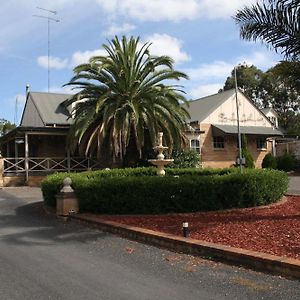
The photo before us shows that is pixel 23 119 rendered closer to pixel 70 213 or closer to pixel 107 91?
pixel 107 91

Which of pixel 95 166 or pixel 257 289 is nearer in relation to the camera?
pixel 257 289

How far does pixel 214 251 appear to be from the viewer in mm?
7512

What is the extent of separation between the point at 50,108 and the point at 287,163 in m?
17.6

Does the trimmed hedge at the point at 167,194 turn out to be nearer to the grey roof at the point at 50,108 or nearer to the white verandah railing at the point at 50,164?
the white verandah railing at the point at 50,164

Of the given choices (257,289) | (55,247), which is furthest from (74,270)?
(257,289)

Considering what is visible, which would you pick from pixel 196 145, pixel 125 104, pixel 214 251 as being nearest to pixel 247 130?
pixel 196 145

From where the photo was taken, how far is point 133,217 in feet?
37.7

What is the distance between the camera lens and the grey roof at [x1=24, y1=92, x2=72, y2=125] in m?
30.6

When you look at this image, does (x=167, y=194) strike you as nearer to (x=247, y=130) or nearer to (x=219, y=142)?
(x=219, y=142)

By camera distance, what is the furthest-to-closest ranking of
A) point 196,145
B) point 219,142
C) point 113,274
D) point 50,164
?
point 219,142 < point 196,145 < point 50,164 < point 113,274

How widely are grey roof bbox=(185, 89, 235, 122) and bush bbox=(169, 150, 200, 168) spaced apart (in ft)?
19.6

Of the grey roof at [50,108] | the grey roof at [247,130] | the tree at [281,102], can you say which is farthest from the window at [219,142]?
the tree at [281,102]

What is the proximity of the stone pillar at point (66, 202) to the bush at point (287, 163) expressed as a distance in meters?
24.9

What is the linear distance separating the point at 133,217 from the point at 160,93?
47.0ft
